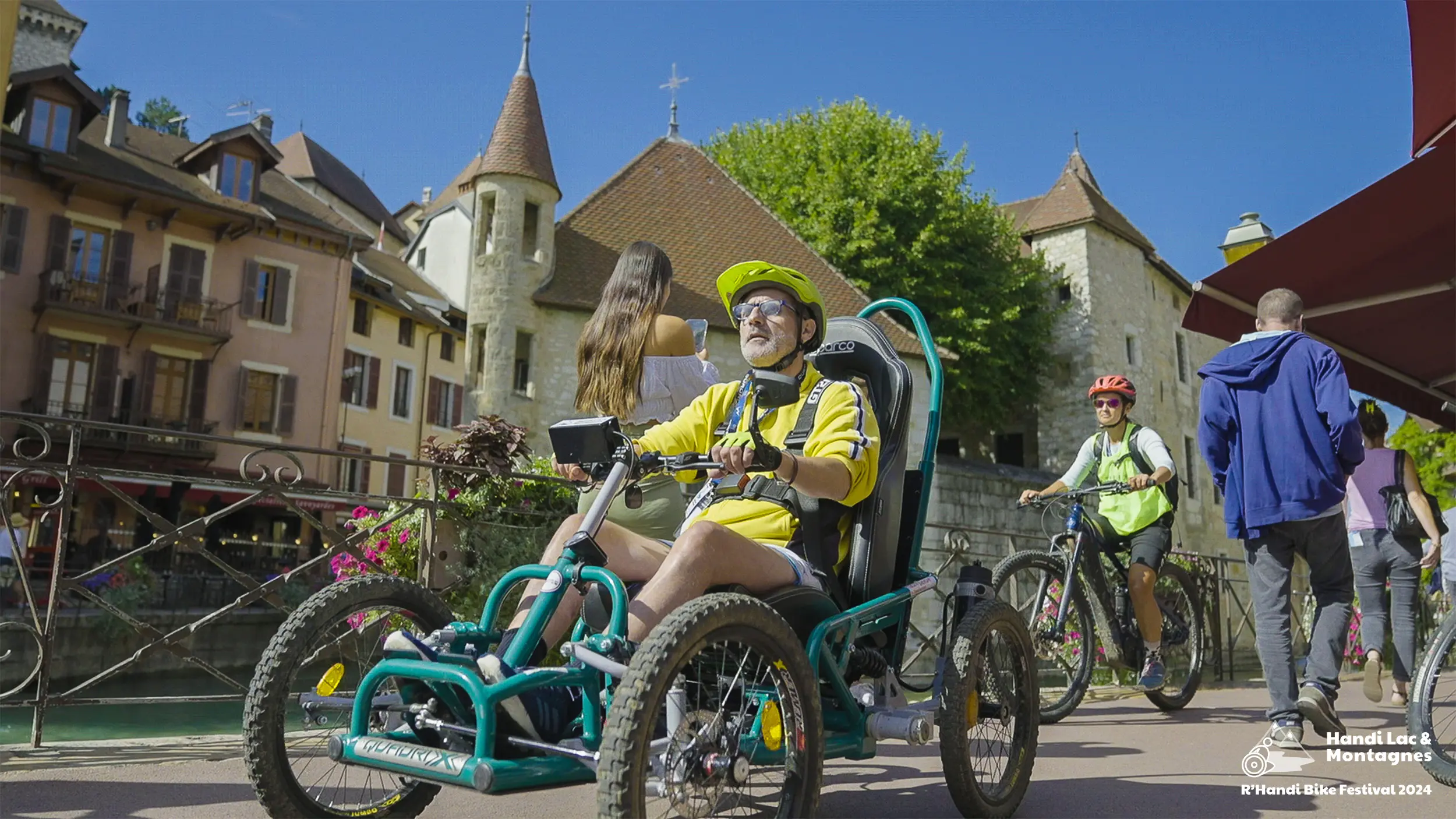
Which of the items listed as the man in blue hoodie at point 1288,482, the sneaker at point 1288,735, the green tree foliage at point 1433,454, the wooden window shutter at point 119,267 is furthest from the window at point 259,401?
the green tree foliage at point 1433,454

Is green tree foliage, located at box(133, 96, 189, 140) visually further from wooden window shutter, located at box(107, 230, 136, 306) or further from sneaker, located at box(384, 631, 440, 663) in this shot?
sneaker, located at box(384, 631, 440, 663)

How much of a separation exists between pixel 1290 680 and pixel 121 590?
822 inches

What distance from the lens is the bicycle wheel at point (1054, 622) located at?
18.3 feet

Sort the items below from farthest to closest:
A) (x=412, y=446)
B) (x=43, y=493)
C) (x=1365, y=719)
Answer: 1. (x=412, y=446)
2. (x=43, y=493)
3. (x=1365, y=719)

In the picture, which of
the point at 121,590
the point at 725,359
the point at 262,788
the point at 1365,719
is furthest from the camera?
the point at 725,359

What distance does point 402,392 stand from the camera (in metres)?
37.1

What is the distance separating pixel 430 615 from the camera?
287cm

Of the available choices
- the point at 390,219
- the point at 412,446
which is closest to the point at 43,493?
the point at 412,446

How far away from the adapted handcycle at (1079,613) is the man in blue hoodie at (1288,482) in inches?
47.0

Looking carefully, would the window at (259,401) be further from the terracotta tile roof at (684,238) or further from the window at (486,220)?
the terracotta tile roof at (684,238)

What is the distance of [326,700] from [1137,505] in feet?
15.2

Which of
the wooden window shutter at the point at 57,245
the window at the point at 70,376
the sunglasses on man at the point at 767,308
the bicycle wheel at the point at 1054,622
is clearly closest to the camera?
the sunglasses on man at the point at 767,308

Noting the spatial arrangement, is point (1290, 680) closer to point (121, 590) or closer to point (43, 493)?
point (121, 590)

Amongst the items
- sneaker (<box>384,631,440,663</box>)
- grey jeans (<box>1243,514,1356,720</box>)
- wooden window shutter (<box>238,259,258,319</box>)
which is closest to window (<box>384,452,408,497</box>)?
wooden window shutter (<box>238,259,258,319</box>)
